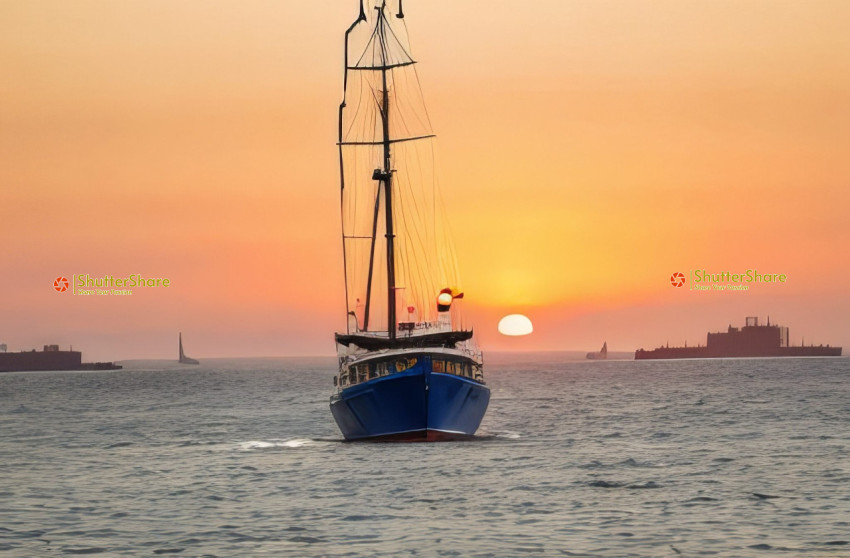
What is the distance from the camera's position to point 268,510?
39469 mm

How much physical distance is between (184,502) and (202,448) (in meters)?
26.3

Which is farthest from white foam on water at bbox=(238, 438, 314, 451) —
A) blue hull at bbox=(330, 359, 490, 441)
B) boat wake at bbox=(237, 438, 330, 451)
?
blue hull at bbox=(330, 359, 490, 441)

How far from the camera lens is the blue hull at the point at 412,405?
202 feet

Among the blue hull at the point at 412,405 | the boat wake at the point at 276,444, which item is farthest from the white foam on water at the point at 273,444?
the blue hull at the point at 412,405

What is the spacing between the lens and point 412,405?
61.8 metres

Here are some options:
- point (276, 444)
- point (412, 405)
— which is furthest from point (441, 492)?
point (276, 444)

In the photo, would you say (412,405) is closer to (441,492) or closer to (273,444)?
(273,444)

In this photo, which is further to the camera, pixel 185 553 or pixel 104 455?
pixel 104 455

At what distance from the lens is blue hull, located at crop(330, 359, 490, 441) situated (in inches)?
2422

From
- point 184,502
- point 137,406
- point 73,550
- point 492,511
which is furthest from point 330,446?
point 137,406

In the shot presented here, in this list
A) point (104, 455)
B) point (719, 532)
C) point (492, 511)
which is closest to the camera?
point (719, 532)

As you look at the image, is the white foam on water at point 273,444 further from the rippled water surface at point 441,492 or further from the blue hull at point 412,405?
the blue hull at point 412,405

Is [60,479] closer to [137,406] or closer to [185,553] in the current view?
[185,553]

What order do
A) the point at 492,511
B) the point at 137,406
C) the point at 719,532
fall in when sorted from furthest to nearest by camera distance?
the point at 137,406
the point at 492,511
the point at 719,532
